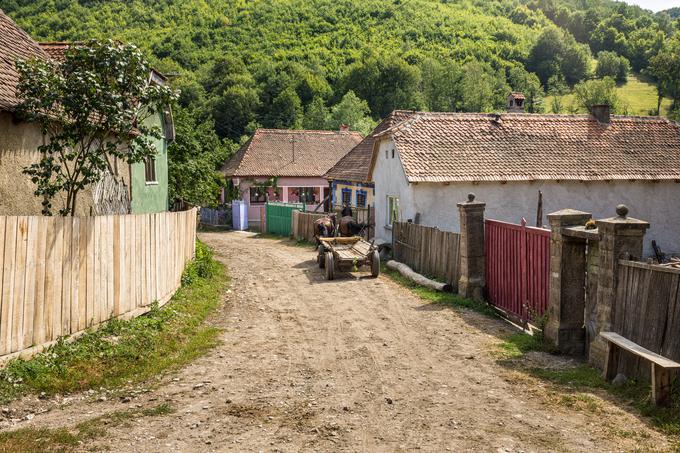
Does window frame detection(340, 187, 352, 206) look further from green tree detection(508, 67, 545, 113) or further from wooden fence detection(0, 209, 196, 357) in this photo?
green tree detection(508, 67, 545, 113)

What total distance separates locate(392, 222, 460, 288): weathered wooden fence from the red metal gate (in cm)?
140

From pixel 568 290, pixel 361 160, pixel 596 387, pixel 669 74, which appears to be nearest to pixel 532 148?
pixel 361 160

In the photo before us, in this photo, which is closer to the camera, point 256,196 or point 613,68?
point 256,196

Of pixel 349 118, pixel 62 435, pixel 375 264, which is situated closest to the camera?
pixel 62 435

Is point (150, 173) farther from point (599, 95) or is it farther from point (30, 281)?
point (599, 95)

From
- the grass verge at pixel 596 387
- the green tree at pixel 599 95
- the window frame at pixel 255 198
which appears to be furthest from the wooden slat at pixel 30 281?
the green tree at pixel 599 95

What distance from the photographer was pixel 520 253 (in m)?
11.5

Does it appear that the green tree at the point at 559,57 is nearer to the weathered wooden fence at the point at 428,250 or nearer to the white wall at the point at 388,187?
the white wall at the point at 388,187

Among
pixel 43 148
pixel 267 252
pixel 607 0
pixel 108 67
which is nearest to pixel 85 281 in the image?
pixel 43 148

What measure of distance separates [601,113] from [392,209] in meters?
9.70

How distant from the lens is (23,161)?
10820 millimetres

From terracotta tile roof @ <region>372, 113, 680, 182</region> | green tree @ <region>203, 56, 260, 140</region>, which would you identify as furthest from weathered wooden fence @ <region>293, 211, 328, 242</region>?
green tree @ <region>203, 56, 260, 140</region>

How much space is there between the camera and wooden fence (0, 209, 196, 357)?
7234 mm

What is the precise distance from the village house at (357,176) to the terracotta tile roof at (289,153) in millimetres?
8143
